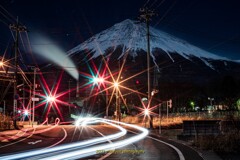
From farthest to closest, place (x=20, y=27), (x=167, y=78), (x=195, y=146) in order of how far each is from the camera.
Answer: (x=167, y=78) < (x=20, y=27) < (x=195, y=146)

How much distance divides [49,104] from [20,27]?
41921 mm

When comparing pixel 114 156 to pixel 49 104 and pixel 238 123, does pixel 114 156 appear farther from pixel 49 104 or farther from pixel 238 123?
pixel 49 104

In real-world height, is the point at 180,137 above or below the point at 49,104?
below

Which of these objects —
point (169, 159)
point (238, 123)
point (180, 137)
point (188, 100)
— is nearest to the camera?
point (169, 159)

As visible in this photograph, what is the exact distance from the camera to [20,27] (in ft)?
113

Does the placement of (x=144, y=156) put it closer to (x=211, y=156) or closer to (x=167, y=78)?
(x=211, y=156)

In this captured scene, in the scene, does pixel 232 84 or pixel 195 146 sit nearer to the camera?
pixel 195 146

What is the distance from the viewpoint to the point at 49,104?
2928 inches

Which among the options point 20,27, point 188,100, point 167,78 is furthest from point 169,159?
point 167,78

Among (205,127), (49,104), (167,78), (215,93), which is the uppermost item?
(167,78)

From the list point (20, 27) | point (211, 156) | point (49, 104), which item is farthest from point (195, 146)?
point (49, 104)

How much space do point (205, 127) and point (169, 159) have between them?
7.94 meters

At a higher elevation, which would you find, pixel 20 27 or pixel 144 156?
pixel 20 27

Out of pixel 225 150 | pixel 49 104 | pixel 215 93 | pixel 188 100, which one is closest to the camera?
pixel 225 150
